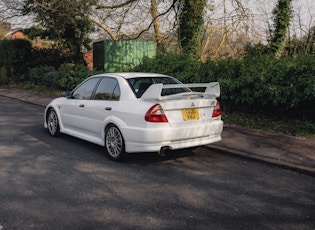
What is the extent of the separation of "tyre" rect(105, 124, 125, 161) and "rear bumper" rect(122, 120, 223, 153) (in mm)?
163

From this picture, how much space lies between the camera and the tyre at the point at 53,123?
7.72 metres

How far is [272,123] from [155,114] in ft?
14.1

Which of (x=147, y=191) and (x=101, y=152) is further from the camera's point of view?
(x=101, y=152)

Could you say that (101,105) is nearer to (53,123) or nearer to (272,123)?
(53,123)

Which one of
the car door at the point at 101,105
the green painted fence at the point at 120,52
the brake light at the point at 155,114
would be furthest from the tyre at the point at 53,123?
the green painted fence at the point at 120,52

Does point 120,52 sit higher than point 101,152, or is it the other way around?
point 120,52

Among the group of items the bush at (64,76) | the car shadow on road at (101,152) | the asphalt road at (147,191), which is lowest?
the asphalt road at (147,191)

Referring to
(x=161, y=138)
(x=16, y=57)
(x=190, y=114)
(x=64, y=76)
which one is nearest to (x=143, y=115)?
(x=161, y=138)

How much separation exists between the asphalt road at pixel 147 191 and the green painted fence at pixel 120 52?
453 inches

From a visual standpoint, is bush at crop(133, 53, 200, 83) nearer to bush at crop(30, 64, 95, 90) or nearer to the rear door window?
the rear door window

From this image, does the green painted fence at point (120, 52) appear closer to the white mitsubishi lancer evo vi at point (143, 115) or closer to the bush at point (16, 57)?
the bush at point (16, 57)

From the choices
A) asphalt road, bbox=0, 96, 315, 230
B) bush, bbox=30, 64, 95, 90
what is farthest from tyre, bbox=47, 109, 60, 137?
bush, bbox=30, 64, 95, 90

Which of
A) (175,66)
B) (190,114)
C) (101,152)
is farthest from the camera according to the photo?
(175,66)

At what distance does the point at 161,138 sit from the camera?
541cm
